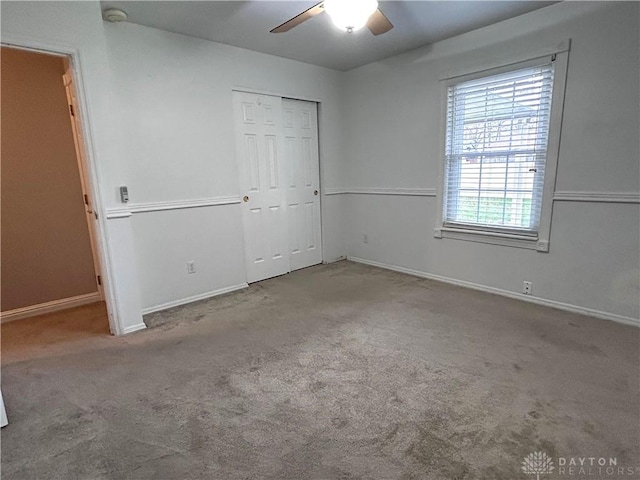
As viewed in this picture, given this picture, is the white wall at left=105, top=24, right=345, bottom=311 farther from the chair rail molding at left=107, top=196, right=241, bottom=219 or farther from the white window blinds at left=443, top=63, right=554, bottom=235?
the white window blinds at left=443, top=63, right=554, bottom=235

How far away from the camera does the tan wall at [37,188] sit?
3068 millimetres

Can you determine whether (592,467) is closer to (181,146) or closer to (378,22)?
(378,22)

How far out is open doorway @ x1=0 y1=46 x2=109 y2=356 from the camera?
9.96 feet

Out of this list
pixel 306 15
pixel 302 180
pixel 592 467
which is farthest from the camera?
pixel 302 180

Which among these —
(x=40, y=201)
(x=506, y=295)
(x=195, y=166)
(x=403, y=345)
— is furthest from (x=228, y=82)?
(x=506, y=295)

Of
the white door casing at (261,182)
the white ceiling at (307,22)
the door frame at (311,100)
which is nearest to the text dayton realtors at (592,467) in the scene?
the white ceiling at (307,22)

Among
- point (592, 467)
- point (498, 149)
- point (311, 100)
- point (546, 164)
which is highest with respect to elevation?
point (311, 100)

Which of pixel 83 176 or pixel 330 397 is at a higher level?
pixel 83 176

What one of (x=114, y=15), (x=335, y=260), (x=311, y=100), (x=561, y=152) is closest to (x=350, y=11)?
(x=114, y=15)

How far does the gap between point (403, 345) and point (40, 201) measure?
11.6ft

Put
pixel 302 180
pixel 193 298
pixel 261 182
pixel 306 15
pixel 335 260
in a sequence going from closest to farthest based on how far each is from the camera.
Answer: pixel 306 15 < pixel 193 298 < pixel 261 182 < pixel 302 180 < pixel 335 260

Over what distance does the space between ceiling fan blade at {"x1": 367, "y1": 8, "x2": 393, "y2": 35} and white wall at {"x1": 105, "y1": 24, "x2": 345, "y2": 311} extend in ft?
5.76

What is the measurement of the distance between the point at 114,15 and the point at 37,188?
1748mm

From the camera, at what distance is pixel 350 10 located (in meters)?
1.95
